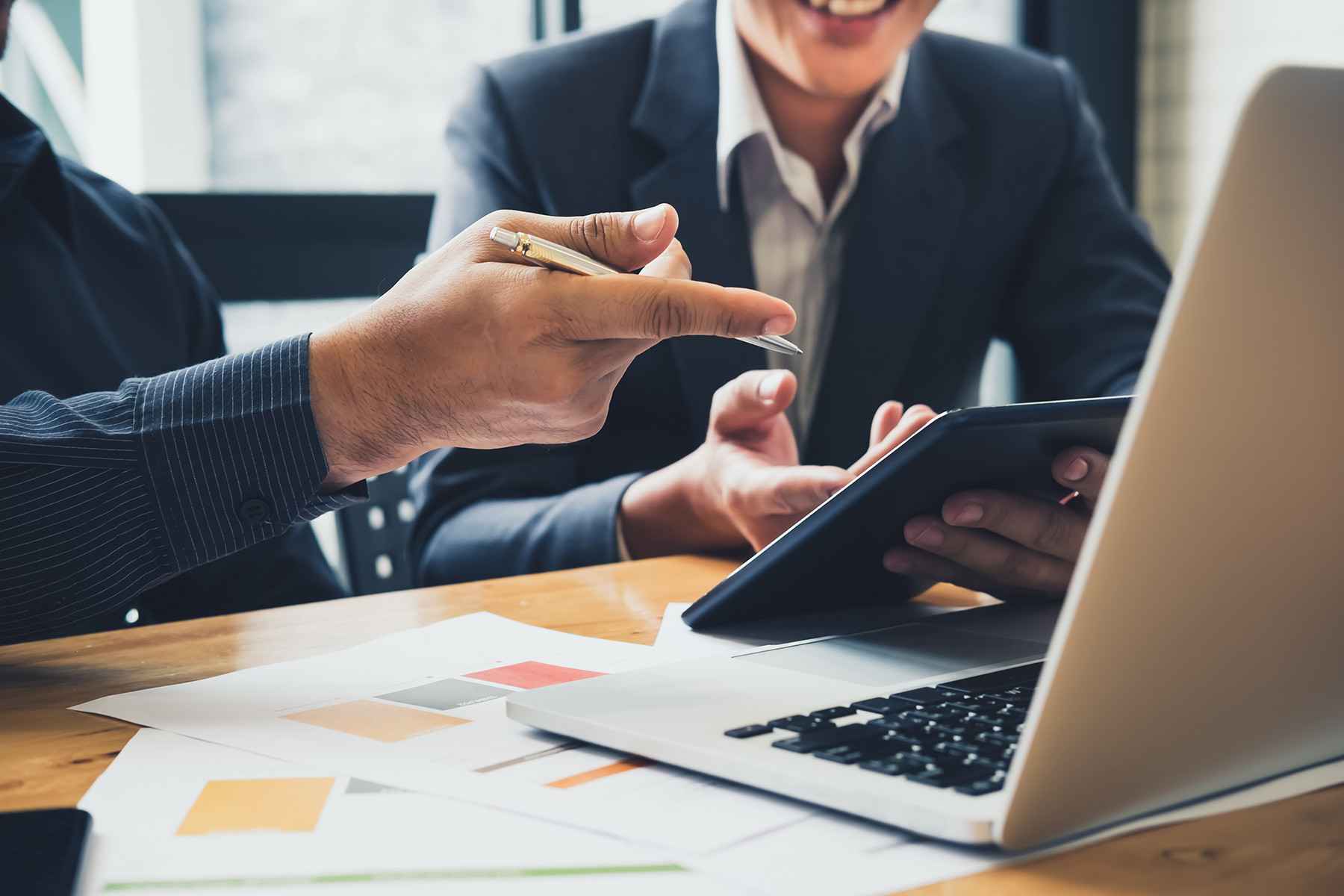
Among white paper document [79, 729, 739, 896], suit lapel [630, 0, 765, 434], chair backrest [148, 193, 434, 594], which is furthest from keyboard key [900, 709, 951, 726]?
chair backrest [148, 193, 434, 594]

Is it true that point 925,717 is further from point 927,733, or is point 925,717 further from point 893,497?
point 893,497

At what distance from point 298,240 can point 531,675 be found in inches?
60.9

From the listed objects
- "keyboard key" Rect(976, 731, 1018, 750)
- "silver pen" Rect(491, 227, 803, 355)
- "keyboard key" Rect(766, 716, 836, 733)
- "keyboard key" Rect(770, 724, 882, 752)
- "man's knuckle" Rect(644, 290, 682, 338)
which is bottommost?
"keyboard key" Rect(766, 716, 836, 733)

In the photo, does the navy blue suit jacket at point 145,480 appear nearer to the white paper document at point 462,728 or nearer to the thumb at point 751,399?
the white paper document at point 462,728

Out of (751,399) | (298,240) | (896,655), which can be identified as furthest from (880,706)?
(298,240)

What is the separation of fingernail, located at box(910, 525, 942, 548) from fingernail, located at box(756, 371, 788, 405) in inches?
7.1

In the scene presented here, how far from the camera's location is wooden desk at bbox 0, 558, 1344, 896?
40 cm

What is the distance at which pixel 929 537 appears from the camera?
74 centimetres

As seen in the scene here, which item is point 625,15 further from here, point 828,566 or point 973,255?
point 828,566

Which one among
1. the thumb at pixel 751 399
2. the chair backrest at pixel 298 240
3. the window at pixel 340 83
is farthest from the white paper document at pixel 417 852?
the window at pixel 340 83

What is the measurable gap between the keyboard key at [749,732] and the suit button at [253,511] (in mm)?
359

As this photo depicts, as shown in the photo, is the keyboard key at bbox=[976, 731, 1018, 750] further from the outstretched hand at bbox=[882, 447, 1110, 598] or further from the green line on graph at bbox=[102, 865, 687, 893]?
the outstretched hand at bbox=[882, 447, 1110, 598]

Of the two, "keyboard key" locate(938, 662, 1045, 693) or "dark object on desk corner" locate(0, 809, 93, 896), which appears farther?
"keyboard key" locate(938, 662, 1045, 693)

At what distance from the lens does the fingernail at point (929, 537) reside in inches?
29.1
